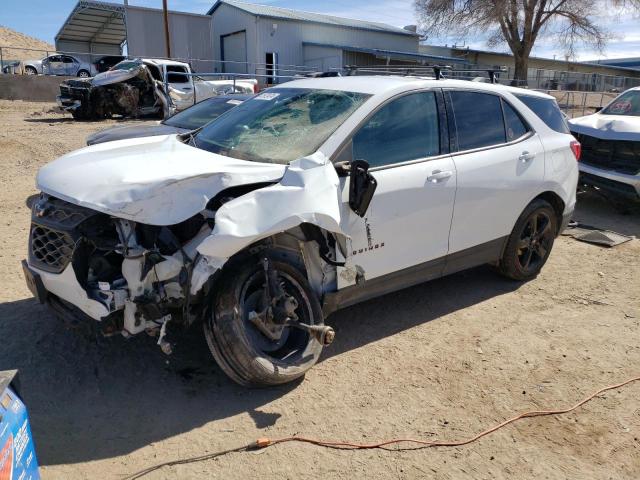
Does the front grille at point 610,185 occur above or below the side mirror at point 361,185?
below

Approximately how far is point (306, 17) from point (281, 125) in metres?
36.4

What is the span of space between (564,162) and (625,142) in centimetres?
369

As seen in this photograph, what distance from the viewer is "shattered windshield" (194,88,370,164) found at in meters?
3.61

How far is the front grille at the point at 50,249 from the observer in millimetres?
3047

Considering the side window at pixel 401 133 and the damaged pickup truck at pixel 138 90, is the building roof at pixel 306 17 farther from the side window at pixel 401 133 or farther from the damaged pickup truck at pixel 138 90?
the side window at pixel 401 133

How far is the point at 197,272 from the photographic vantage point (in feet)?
9.62

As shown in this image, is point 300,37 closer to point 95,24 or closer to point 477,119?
point 95,24

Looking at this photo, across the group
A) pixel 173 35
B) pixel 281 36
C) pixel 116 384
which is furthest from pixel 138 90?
pixel 281 36

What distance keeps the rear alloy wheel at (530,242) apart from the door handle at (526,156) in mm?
438

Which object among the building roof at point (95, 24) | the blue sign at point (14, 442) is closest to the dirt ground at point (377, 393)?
the blue sign at point (14, 442)

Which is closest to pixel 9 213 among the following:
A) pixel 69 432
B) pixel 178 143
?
pixel 178 143

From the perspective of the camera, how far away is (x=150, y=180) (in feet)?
9.73

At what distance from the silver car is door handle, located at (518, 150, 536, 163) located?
27721 mm

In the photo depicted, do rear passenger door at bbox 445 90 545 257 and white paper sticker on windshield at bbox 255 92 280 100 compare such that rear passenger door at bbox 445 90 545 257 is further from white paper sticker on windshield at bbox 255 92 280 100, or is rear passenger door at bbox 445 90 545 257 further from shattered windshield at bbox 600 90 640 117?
shattered windshield at bbox 600 90 640 117
